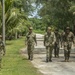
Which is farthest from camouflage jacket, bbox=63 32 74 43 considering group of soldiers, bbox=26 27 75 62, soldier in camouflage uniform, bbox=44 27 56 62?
soldier in camouflage uniform, bbox=44 27 56 62

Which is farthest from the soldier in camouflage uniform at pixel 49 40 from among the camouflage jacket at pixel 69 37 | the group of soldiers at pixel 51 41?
the camouflage jacket at pixel 69 37

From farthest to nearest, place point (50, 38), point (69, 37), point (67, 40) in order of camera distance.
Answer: point (67, 40), point (69, 37), point (50, 38)

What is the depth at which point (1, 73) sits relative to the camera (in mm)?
12961

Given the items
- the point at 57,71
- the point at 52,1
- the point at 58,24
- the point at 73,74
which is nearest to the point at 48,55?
the point at 57,71

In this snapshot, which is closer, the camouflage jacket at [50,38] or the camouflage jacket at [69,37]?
the camouflage jacket at [50,38]

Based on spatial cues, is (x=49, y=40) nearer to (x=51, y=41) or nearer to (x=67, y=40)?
(x=51, y=41)

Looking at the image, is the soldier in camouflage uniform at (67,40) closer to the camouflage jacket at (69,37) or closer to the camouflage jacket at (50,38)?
the camouflage jacket at (69,37)

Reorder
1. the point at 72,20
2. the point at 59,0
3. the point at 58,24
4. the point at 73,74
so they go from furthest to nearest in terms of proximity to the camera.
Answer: the point at 58,24 → the point at 72,20 → the point at 59,0 → the point at 73,74

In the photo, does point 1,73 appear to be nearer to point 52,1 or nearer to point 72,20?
point 52,1

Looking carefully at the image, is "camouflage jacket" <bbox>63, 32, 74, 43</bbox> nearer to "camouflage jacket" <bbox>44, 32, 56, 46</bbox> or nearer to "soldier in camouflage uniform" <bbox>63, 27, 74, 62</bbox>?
"soldier in camouflage uniform" <bbox>63, 27, 74, 62</bbox>

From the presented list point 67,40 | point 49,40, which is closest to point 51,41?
point 49,40

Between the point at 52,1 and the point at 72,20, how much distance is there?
1246 cm

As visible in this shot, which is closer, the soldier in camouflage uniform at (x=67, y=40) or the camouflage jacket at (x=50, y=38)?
the camouflage jacket at (x=50, y=38)

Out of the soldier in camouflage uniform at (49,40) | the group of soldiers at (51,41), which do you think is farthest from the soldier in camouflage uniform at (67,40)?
the soldier in camouflage uniform at (49,40)
